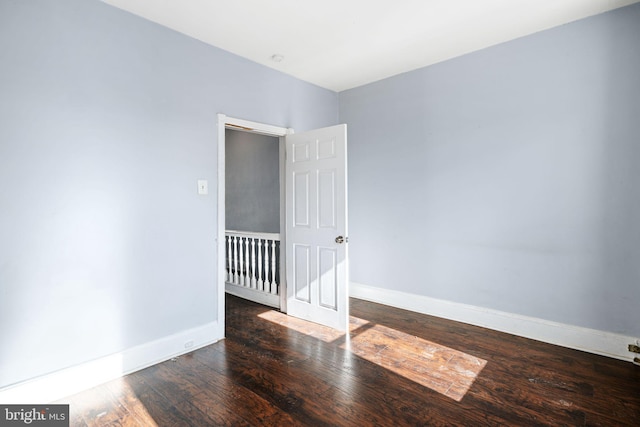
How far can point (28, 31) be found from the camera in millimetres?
2092

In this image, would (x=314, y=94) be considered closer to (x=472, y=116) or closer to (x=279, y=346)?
(x=472, y=116)

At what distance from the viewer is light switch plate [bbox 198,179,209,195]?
297 cm

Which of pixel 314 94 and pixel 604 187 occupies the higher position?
pixel 314 94

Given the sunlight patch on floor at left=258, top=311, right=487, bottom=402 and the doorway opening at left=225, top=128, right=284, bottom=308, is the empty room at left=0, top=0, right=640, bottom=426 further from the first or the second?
the doorway opening at left=225, top=128, right=284, bottom=308

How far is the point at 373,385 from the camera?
7.44 ft

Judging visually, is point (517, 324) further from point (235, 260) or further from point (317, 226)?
point (235, 260)

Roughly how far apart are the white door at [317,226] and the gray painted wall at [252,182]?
1112mm

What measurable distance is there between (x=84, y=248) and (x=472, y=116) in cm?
358

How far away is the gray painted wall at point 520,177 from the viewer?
2643 mm

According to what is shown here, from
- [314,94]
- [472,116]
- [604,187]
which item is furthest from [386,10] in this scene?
[604,187]

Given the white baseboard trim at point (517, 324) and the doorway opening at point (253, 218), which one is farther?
the doorway opening at point (253, 218)

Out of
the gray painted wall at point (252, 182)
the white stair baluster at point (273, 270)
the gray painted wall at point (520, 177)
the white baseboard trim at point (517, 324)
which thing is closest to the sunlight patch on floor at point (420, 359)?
the white baseboard trim at point (517, 324)

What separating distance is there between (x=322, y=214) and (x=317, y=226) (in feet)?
0.48

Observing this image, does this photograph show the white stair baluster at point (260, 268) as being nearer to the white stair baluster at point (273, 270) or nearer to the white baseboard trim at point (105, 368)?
the white stair baluster at point (273, 270)
